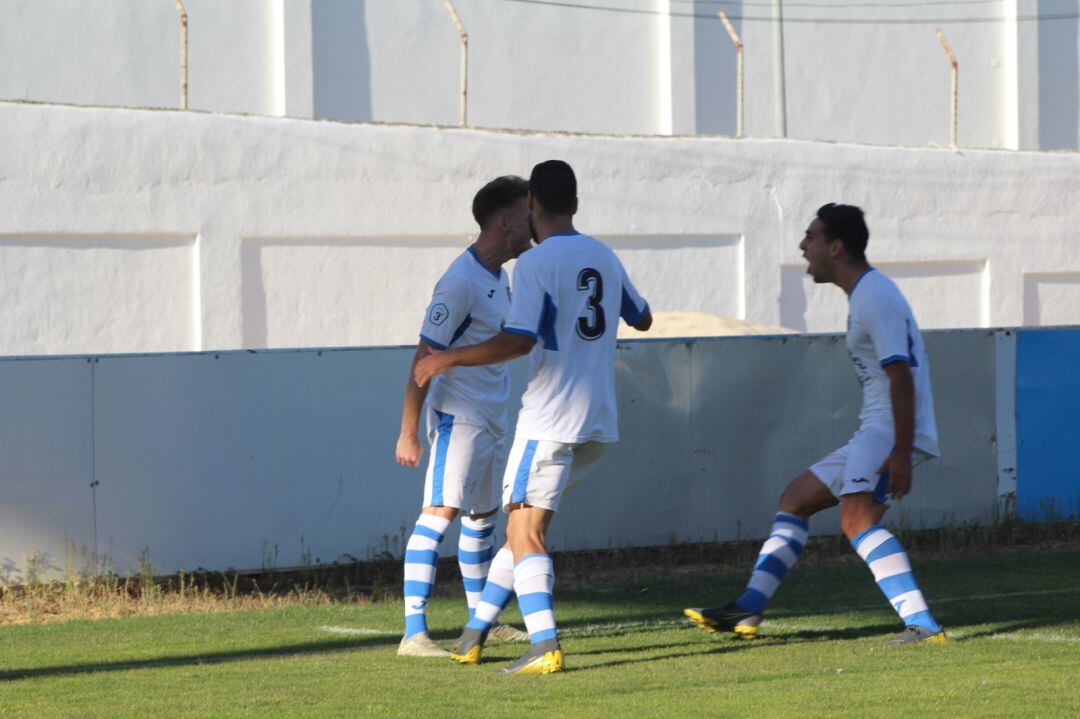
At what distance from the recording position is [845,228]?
7.64 m

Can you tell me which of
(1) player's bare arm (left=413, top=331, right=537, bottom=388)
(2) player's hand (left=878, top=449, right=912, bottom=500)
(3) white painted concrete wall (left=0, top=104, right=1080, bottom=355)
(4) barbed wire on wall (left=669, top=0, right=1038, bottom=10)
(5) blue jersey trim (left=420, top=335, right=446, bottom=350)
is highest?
(4) barbed wire on wall (left=669, top=0, right=1038, bottom=10)

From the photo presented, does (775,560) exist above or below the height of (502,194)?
below

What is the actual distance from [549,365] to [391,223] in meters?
15.5

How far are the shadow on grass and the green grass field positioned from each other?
0.02m

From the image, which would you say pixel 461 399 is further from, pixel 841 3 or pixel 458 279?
pixel 841 3

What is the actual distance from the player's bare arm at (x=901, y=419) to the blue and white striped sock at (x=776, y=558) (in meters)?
0.65

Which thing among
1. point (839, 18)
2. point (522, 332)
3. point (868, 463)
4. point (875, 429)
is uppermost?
point (839, 18)

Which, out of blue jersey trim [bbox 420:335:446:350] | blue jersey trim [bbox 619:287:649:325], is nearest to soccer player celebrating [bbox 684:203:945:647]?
blue jersey trim [bbox 619:287:649:325]

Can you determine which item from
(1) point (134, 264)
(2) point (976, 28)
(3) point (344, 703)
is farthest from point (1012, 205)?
(3) point (344, 703)

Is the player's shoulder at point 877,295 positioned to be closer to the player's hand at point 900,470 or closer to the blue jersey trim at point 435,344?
the player's hand at point 900,470

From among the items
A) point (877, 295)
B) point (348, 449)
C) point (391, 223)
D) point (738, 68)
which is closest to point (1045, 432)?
point (348, 449)

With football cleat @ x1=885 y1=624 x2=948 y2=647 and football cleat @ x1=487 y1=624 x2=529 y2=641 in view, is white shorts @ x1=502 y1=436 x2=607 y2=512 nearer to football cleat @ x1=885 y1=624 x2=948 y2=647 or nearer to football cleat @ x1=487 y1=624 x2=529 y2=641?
football cleat @ x1=487 y1=624 x2=529 y2=641

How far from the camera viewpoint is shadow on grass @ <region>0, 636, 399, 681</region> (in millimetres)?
7641

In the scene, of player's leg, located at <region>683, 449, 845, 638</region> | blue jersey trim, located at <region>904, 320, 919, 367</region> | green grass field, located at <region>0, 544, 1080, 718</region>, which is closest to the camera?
green grass field, located at <region>0, 544, 1080, 718</region>
